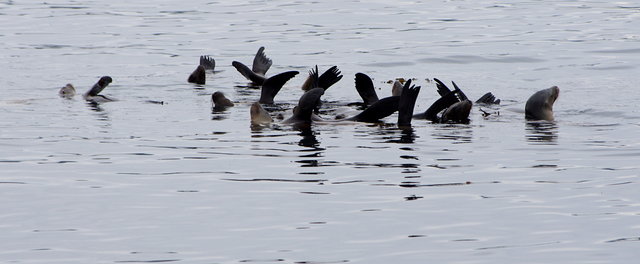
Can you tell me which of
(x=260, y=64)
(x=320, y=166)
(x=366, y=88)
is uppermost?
(x=260, y=64)

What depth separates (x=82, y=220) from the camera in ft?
24.2

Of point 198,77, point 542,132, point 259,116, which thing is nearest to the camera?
point 542,132

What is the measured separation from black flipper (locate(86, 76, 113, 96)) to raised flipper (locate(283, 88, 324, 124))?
3.05 meters

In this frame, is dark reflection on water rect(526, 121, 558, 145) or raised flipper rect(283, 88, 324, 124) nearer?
dark reflection on water rect(526, 121, 558, 145)

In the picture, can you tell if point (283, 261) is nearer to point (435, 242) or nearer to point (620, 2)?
point (435, 242)

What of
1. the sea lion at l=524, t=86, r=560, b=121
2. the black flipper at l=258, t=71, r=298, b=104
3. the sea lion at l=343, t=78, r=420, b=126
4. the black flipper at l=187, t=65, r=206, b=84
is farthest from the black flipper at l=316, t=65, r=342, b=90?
the black flipper at l=187, t=65, r=206, b=84

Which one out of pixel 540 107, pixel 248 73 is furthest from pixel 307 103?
pixel 248 73

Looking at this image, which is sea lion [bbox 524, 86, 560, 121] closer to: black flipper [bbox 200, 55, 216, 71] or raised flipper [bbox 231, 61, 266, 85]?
raised flipper [bbox 231, 61, 266, 85]

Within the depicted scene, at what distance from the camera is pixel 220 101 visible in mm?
13125

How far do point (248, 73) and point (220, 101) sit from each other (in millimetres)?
1890

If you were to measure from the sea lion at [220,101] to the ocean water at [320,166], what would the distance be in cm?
11

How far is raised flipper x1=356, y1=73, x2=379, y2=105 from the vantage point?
12711 millimetres

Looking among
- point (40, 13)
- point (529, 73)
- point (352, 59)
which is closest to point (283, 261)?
point (529, 73)

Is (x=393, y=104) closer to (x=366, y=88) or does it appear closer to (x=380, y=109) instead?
(x=380, y=109)
